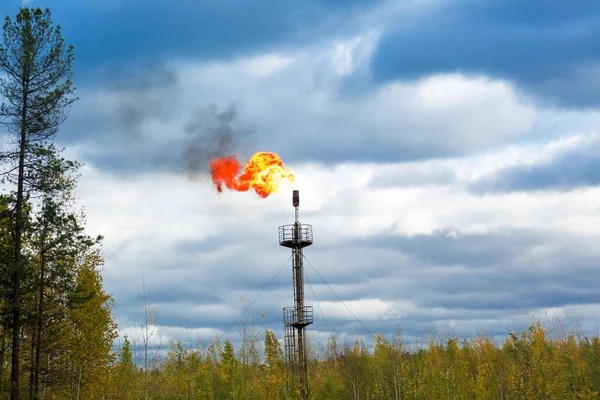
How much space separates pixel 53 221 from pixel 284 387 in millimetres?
30344

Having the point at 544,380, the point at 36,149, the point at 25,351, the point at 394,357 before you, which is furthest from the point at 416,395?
the point at 36,149

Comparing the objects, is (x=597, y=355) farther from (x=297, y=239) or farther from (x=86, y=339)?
(x=86, y=339)

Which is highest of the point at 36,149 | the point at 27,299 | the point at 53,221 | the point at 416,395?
the point at 36,149

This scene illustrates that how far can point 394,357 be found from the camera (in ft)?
282

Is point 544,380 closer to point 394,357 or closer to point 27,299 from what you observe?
point 394,357

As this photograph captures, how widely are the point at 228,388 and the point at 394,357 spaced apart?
25.1 metres

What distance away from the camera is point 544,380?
216 feet

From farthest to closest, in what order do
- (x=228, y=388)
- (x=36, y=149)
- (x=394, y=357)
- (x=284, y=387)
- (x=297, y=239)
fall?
(x=394, y=357) < (x=228, y=388) < (x=284, y=387) < (x=297, y=239) < (x=36, y=149)

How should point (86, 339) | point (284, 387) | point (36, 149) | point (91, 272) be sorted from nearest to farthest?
1. point (36, 149)
2. point (86, 339)
3. point (91, 272)
4. point (284, 387)

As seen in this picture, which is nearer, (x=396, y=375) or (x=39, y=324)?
(x=39, y=324)

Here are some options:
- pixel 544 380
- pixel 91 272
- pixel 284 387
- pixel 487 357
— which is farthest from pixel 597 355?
pixel 91 272

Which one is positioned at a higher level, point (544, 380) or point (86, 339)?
point (86, 339)

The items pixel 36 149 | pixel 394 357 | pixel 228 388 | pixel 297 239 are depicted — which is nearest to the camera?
pixel 36 149

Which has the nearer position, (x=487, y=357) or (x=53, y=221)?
(x=53, y=221)
